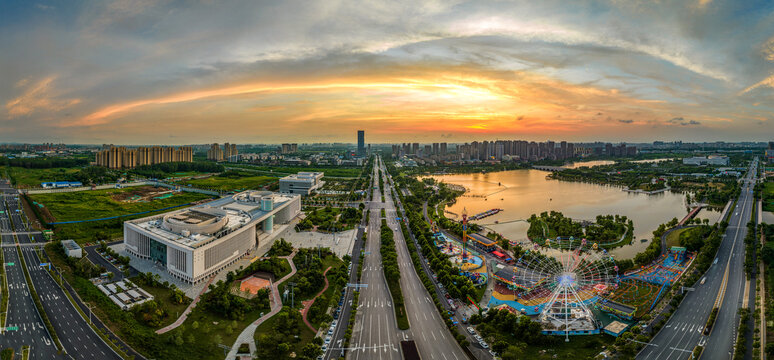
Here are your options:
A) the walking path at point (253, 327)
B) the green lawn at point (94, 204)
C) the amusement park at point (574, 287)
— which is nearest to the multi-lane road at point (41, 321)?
the walking path at point (253, 327)

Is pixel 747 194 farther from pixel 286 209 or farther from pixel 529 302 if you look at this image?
pixel 286 209

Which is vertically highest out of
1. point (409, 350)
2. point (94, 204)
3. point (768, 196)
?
point (768, 196)

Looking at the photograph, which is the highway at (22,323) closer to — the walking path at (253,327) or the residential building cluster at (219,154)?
the walking path at (253,327)

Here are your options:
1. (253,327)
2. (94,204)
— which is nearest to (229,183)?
(94,204)

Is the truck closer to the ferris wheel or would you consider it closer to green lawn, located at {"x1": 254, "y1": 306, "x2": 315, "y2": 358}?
green lawn, located at {"x1": 254, "y1": 306, "x2": 315, "y2": 358}

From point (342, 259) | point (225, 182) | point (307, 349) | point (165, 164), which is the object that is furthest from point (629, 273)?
point (165, 164)

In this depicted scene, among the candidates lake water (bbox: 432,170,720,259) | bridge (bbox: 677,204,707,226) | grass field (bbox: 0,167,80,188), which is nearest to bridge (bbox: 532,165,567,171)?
lake water (bbox: 432,170,720,259)

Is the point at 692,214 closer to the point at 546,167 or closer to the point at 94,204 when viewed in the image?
the point at 546,167
